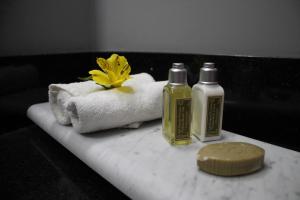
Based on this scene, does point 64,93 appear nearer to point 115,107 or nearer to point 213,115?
point 115,107

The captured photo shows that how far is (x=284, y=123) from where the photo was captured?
1.70ft

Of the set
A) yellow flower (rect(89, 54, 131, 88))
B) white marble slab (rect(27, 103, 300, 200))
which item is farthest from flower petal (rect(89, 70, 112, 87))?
white marble slab (rect(27, 103, 300, 200))

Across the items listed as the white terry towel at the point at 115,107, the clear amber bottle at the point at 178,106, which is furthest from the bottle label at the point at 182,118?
the white terry towel at the point at 115,107

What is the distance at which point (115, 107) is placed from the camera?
0.49 m

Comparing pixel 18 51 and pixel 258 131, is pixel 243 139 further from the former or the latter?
pixel 18 51

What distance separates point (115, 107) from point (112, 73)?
0.29 ft

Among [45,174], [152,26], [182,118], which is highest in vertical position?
[152,26]

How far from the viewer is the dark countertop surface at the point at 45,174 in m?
0.41

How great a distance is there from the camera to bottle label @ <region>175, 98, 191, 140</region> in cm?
44

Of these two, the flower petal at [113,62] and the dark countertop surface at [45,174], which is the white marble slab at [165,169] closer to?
the dark countertop surface at [45,174]

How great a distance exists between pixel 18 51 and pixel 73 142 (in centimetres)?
35

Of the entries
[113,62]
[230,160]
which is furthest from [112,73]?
[230,160]

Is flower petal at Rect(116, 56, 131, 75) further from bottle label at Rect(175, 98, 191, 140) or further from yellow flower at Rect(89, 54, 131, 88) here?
bottle label at Rect(175, 98, 191, 140)

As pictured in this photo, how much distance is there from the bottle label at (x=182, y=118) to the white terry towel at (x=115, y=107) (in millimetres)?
108
